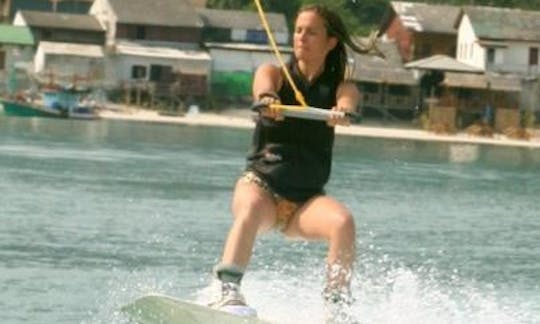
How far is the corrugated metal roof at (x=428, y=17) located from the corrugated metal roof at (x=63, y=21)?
16.1 meters

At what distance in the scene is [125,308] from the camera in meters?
8.57

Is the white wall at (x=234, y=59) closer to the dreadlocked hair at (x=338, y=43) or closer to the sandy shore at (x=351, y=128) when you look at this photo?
the sandy shore at (x=351, y=128)

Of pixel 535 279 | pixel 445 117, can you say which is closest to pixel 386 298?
pixel 535 279

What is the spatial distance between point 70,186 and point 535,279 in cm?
1672

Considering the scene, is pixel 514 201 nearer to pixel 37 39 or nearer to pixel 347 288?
pixel 347 288

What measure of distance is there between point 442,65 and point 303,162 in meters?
74.2

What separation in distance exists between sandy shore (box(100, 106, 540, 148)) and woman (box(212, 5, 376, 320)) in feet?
218

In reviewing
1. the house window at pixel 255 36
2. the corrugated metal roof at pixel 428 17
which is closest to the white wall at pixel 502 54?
the corrugated metal roof at pixel 428 17

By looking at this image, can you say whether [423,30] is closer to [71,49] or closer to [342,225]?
[71,49]

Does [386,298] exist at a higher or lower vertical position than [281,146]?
lower

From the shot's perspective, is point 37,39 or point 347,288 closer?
point 347,288

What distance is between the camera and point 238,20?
8775cm

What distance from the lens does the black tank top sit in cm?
862

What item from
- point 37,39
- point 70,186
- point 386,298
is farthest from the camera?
point 37,39
